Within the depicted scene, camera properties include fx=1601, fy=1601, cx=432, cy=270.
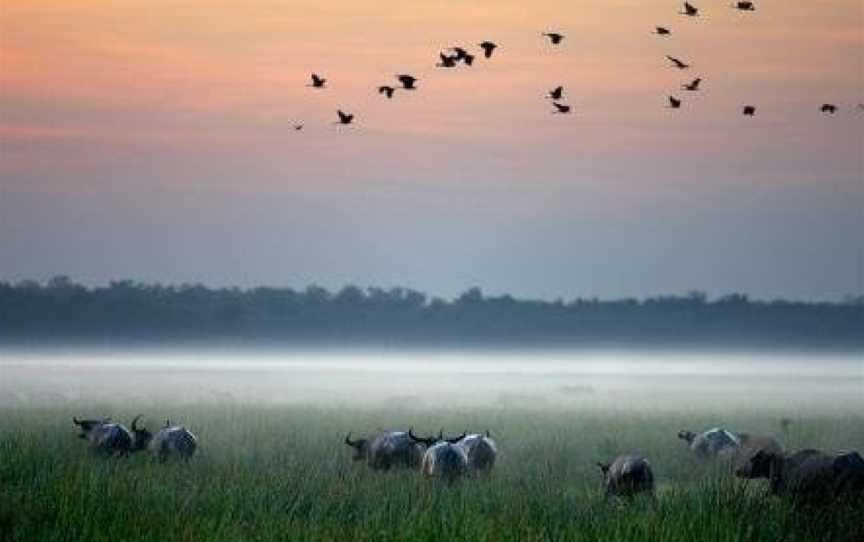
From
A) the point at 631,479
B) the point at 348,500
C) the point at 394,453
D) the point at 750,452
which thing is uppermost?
the point at 750,452

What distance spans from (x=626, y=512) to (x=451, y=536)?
3930 millimetres

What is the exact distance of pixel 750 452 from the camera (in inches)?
1163

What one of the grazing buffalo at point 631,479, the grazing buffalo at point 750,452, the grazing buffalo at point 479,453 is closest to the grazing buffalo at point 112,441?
the grazing buffalo at point 479,453

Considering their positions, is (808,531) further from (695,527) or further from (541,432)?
(541,432)

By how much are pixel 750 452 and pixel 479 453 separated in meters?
5.29

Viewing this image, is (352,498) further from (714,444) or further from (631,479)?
(714,444)

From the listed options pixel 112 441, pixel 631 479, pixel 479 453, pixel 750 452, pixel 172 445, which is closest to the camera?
pixel 631 479

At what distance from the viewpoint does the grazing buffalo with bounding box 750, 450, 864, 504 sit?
70.5 ft

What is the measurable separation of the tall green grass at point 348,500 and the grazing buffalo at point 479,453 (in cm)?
30

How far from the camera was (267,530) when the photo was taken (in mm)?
19031

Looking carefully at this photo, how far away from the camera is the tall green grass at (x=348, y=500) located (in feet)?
61.8

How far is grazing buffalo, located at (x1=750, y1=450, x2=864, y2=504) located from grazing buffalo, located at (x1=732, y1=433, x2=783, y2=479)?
127 inches

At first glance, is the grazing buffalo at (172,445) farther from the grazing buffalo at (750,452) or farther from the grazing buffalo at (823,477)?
the grazing buffalo at (823,477)

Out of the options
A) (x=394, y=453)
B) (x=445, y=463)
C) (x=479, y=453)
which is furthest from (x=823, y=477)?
(x=394, y=453)
